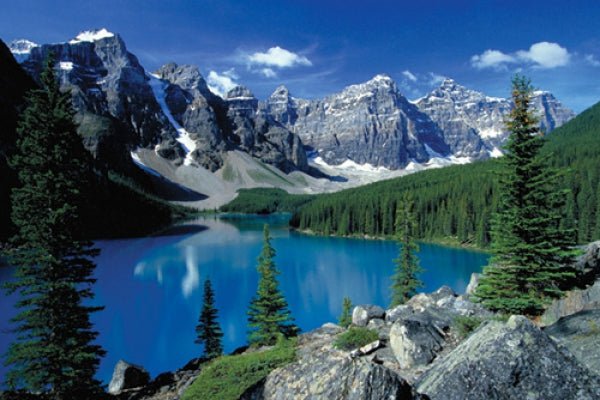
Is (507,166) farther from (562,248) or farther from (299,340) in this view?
(299,340)

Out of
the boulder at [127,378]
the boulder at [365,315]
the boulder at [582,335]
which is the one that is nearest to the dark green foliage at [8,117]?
the boulder at [127,378]

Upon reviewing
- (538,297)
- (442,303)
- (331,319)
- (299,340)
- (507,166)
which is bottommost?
(331,319)

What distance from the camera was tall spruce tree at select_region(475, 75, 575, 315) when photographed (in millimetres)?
12414

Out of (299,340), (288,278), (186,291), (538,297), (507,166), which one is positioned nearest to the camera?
(538,297)

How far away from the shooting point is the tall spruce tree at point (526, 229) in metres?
12.4

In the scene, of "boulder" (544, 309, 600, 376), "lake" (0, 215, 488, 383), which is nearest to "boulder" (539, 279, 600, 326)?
"boulder" (544, 309, 600, 376)

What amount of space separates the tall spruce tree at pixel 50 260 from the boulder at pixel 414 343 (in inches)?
421

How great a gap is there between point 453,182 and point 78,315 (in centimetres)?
9984

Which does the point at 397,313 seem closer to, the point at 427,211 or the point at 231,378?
the point at 231,378

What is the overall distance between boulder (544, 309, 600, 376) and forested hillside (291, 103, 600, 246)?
5964 cm

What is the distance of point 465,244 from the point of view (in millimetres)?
73625

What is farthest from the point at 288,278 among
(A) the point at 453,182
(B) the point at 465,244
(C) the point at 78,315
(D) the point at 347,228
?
(A) the point at 453,182

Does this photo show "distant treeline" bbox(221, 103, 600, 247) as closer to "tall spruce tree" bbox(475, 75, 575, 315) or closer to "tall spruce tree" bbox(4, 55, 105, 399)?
"tall spruce tree" bbox(475, 75, 575, 315)

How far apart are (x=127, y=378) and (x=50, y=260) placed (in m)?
5.73
